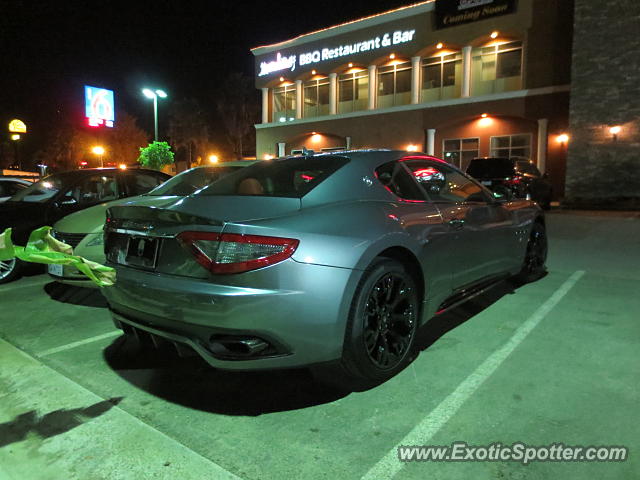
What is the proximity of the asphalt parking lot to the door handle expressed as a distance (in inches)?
35.8

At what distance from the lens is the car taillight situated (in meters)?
2.48

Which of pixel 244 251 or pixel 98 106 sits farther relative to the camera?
pixel 98 106

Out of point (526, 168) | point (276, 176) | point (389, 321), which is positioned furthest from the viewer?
point (526, 168)

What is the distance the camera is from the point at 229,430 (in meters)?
2.56

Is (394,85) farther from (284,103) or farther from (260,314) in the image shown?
(260,314)

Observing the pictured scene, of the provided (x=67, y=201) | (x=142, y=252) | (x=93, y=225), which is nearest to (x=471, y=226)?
(x=142, y=252)

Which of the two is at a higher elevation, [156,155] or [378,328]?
[156,155]

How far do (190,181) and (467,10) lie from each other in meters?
22.4

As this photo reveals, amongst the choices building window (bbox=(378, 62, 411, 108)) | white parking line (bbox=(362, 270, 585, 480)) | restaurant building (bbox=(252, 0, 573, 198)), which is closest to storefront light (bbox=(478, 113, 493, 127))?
restaurant building (bbox=(252, 0, 573, 198))

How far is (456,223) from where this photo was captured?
12.4 ft

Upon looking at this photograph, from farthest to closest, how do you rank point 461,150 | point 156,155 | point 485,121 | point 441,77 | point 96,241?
point 156,155, point 441,77, point 461,150, point 485,121, point 96,241

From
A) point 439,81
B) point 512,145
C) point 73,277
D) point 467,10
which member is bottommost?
point 73,277

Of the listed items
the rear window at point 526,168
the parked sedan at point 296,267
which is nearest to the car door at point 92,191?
the parked sedan at point 296,267

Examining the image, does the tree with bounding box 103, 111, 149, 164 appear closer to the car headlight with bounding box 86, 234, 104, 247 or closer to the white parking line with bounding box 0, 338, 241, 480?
the car headlight with bounding box 86, 234, 104, 247
